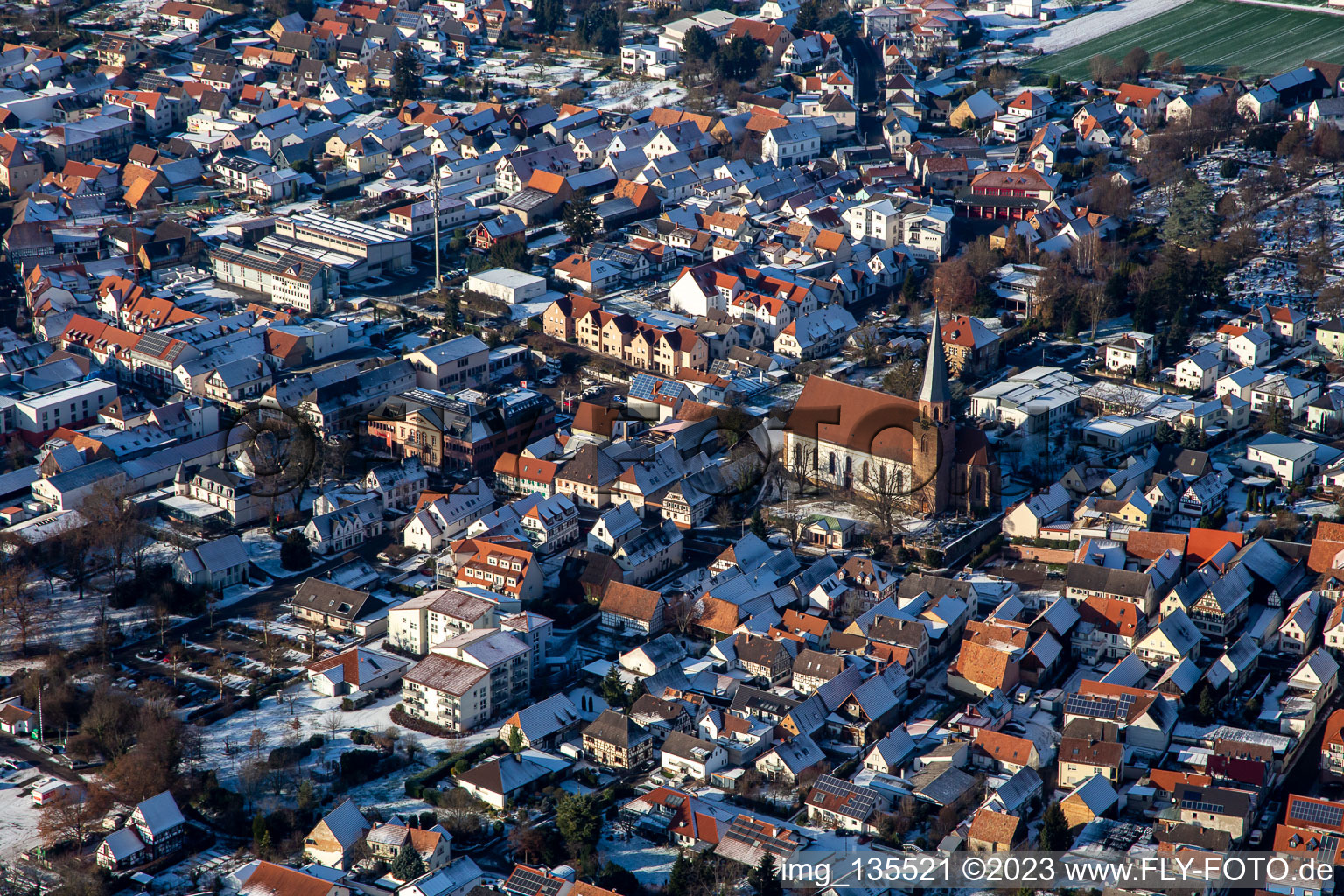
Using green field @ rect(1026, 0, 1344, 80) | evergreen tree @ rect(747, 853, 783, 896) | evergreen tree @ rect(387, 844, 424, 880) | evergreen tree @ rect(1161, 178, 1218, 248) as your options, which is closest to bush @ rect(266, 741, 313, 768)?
evergreen tree @ rect(387, 844, 424, 880)

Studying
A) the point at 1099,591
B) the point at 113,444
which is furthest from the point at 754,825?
the point at 113,444

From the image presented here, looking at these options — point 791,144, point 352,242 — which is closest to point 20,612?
point 352,242

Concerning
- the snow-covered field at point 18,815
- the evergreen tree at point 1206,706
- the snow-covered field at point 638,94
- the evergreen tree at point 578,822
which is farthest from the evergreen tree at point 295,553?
the snow-covered field at point 638,94

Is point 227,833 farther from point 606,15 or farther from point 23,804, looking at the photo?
point 606,15

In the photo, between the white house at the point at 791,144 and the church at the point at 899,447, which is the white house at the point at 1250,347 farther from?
the white house at the point at 791,144

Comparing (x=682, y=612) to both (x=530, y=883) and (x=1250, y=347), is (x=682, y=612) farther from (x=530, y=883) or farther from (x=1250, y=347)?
(x=1250, y=347)

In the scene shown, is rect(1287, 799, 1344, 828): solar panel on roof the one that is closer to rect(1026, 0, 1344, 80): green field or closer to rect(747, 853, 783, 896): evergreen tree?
rect(747, 853, 783, 896): evergreen tree
